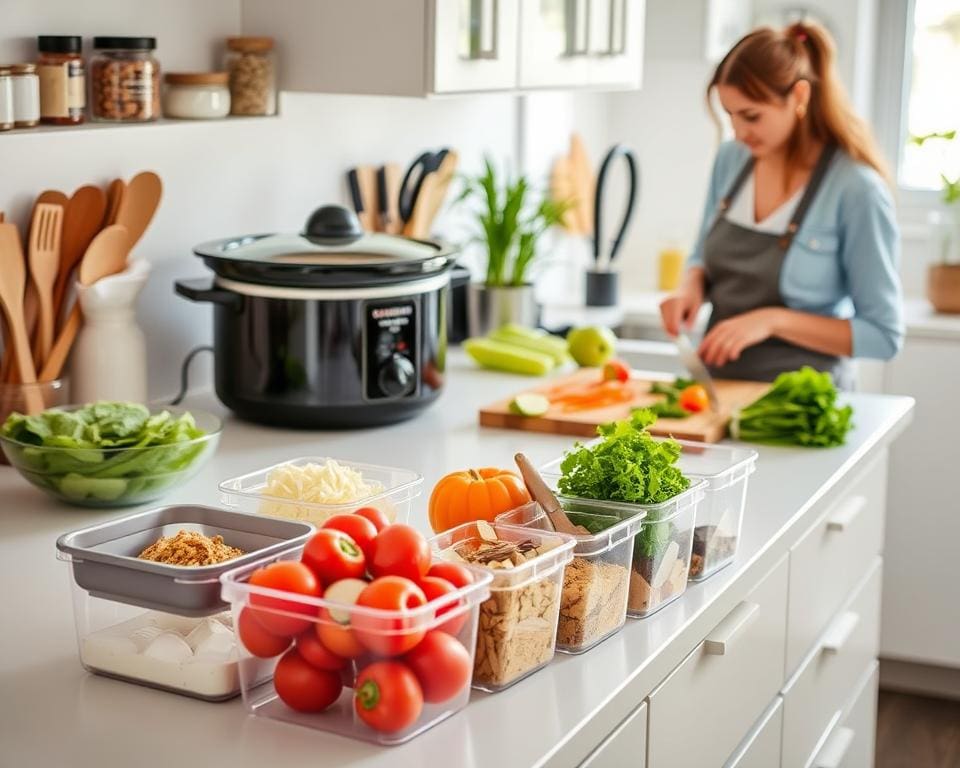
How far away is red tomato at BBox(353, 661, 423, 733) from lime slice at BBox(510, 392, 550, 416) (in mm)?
1072

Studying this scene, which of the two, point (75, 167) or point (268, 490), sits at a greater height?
point (75, 167)

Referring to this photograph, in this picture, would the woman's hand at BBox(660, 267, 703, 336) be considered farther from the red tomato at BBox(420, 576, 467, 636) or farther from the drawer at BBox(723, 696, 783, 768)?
the red tomato at BBox(420, 576, 467, 636)

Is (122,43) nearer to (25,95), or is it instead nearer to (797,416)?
(25,95)

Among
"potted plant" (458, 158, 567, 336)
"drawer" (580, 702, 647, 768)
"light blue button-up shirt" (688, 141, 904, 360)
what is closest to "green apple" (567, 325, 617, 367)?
"potted plant" (458, 158, 567, 336)

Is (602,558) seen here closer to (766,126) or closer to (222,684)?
(222,684)

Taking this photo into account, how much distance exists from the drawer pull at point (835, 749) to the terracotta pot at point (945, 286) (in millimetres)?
1462

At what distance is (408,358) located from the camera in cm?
205

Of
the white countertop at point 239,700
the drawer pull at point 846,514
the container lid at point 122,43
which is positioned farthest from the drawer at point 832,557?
the container lid at point 122,43

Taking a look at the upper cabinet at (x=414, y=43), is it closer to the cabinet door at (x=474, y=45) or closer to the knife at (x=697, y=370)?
the cabinet door at (x=474, y=45)

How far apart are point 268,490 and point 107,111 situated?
0.80 m

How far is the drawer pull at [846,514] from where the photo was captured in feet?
6.43

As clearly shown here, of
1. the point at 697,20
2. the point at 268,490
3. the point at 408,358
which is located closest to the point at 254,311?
the point at 408,358

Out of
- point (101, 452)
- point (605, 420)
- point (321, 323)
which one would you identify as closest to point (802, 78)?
point (605, 420)

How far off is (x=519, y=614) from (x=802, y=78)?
1627 millimetres
